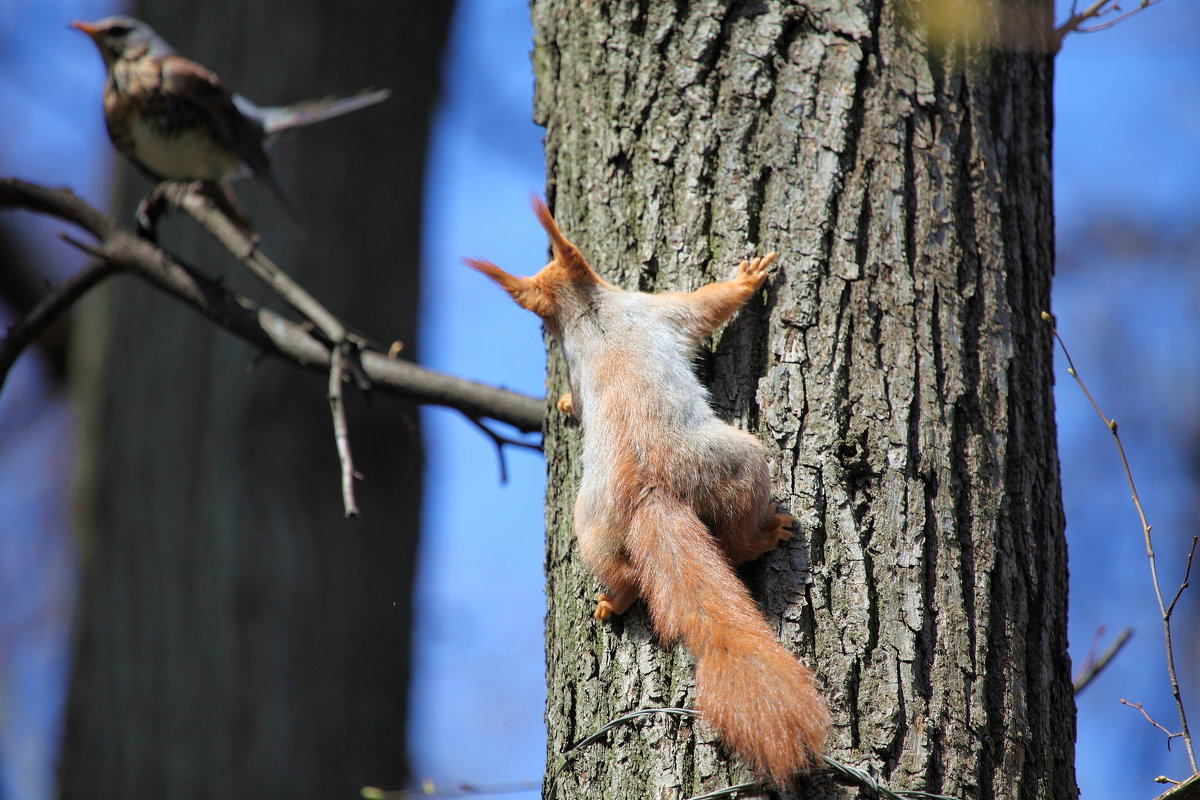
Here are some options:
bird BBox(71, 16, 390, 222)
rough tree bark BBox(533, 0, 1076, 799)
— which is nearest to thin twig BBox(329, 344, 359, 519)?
rough tree bark BBox(533, 0, 1076, 799)

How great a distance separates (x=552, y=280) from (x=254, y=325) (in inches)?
43.8

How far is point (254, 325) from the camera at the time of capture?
282 centimetres

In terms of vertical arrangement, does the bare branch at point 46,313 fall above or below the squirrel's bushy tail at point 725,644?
above

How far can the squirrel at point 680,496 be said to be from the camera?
1590 millimetres

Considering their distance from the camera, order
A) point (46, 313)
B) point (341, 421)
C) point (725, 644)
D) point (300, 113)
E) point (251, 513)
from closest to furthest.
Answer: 1. point (725, 644)
2. point (341, 421)
3. point (46, 313)
4. point (251, 513)
5. point (300, 113)

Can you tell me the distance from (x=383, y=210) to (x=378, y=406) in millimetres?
1069

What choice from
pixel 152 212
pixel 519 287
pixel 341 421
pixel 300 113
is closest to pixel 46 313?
pixel 152 212

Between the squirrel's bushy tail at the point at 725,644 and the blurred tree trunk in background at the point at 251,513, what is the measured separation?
9.12 feet

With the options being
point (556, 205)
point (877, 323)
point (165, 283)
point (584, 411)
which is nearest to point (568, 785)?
point (584, 411)

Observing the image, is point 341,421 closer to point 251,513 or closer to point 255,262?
point 255,262

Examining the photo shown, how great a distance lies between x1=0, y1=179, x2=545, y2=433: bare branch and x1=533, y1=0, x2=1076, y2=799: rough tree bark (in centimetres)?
42

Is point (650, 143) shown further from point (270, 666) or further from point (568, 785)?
point (270, 666)

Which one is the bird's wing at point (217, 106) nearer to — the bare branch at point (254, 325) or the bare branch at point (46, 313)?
the bare branch at point (254, 325)

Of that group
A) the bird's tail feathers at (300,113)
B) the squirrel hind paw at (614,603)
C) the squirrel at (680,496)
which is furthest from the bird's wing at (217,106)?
the squirrel hind paw at (614,603)
